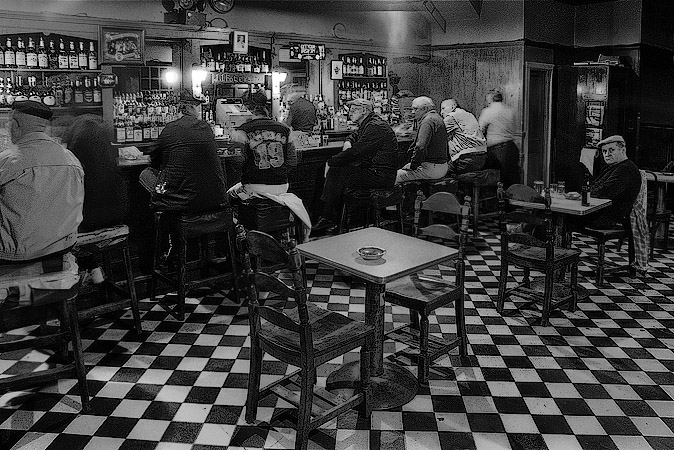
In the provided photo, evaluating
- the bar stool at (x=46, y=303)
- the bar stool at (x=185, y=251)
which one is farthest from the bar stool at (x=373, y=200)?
the bar stool at (x=46, y=303)

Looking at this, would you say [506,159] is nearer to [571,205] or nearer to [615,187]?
[615,187]

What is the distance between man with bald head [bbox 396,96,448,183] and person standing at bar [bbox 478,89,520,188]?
2389 mm

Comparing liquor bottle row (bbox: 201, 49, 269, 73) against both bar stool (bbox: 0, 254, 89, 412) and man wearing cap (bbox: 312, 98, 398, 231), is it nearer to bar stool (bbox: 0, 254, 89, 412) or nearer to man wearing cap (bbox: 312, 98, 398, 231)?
man wearing cap (bbox: 312, 98, 398, 231)

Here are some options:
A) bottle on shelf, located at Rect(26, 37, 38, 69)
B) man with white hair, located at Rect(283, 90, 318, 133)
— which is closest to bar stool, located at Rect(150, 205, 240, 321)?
bottle on shelf, located at Rect(26, 37, 38, 69)

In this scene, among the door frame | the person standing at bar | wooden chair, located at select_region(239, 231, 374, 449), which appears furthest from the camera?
the door frame

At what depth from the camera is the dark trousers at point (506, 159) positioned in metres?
9.86

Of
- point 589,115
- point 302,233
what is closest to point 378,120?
point 302,233

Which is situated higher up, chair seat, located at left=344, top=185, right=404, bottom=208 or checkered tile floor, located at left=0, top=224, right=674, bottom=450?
chair seat, located at left=344, top=185, right=404, bottom=208

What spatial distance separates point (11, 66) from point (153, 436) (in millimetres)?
5904

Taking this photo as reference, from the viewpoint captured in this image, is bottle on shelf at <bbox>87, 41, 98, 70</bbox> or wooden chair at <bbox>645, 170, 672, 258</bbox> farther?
bottle on shelf at <bbox>87, 41, 98, 70</bbox>

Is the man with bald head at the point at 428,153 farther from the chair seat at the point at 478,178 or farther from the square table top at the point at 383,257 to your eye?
the square table top at the point at 383,257

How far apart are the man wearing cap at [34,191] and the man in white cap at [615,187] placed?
450cm

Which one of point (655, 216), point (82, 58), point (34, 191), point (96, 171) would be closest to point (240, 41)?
point (82, 58)

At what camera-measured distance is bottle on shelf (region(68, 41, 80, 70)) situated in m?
8.07
